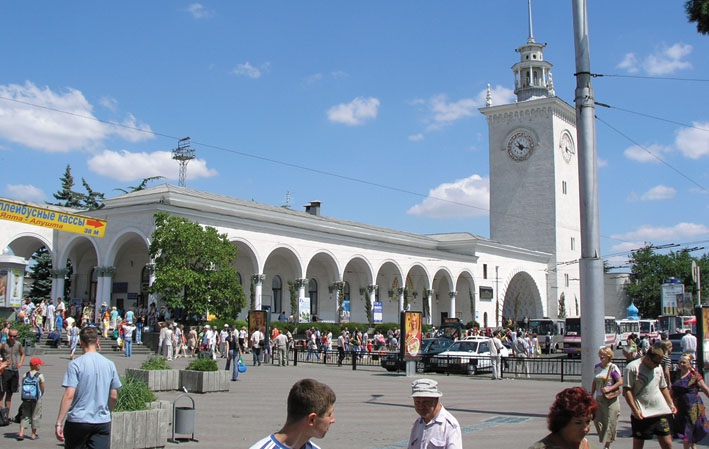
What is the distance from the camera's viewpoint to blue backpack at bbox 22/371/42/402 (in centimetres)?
1038

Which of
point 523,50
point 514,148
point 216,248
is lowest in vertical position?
point 216,248

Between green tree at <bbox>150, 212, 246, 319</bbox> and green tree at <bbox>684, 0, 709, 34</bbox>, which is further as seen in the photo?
green tree at <bbox>150, 212, 246, 319</bbox>

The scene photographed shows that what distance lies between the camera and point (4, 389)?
1151cm

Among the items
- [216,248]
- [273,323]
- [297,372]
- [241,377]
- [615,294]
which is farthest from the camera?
[615,294]

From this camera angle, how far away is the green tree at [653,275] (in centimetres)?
7331

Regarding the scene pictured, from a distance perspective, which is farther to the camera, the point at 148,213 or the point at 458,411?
the point at 148,213

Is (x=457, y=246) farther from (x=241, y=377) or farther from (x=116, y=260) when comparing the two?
(x=241, y=377)

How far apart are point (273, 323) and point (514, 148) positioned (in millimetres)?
38313

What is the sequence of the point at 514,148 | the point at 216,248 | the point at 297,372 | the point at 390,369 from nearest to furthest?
the point at 297,372 < the point at 390,369 < the point at 216,248 < the point at 514,148

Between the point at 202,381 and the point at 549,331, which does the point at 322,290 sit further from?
the point at 202,381

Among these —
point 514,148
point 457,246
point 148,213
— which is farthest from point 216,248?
point 514,148

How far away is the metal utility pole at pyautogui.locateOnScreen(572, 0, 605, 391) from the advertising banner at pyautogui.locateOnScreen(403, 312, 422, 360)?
12.9 meters

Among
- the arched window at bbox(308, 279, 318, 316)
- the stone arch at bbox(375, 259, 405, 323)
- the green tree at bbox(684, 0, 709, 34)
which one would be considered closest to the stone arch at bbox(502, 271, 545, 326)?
the stone arch at bbox(375, 259, 405, 323)

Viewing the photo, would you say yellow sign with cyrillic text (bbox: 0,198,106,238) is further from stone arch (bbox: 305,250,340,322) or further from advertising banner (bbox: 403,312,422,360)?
advertising banner (bbox: 403,312,422,360)
